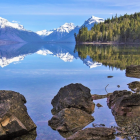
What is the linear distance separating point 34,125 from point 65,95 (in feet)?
14.1

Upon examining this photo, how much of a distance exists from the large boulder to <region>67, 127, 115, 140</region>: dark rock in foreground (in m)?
4.22

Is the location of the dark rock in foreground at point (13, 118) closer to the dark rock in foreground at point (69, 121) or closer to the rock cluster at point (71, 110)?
the dark rock in foreground at point (69, 121)

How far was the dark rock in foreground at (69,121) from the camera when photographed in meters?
12.5

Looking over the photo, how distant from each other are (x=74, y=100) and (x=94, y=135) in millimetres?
4908

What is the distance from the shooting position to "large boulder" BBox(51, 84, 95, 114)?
1562cm

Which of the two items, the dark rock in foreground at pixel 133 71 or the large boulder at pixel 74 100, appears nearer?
the large boulder at pixel 74 100

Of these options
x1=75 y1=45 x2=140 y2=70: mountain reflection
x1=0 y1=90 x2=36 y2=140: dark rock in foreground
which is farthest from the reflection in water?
x1=75 y1=45 x2=140 y2=70: mountain reflection

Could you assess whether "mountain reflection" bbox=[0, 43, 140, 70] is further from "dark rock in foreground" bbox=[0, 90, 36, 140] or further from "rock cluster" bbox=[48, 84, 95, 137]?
"dark rock in foreground" bbox=[0, 90, 36, 140]

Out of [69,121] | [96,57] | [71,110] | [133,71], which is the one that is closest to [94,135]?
[69,121]

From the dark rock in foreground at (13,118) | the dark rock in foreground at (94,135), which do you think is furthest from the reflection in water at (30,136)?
the dark rock in foreground at (94,135)

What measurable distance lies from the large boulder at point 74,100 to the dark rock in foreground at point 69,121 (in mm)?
1683

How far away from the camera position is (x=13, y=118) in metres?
11.5

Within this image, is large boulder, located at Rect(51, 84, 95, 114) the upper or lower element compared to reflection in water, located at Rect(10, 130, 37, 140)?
upper

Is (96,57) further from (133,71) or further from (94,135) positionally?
(94,135)
